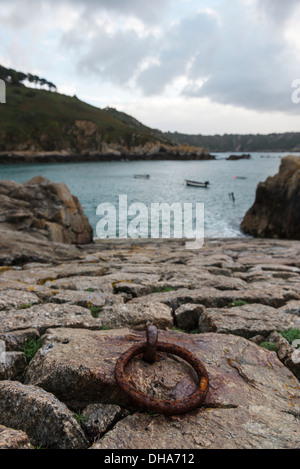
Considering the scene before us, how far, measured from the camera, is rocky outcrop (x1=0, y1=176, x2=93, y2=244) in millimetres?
12149

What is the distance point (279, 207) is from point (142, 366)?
18847mm

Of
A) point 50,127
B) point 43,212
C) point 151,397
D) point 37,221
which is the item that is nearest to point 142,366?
point 151,397

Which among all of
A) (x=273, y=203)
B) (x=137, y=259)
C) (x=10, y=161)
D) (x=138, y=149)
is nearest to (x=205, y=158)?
(x=138, y=149)

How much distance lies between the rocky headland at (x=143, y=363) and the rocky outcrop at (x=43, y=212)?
6196 mm

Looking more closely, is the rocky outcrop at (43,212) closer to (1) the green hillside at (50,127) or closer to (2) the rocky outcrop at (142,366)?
(2) the rocky outcrop at (142,366)

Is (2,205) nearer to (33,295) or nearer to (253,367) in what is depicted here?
(33,295)

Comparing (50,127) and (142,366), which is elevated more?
(50,127)

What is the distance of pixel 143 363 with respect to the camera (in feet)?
9.53

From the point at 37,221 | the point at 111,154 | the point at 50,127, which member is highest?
the point at 50,127

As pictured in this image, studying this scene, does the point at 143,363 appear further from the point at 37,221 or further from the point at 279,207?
the point at 279,207

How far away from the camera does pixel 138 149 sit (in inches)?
6102

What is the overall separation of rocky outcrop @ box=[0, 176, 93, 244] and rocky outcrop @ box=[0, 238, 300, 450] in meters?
6.78

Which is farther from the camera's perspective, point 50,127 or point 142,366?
point 50,127

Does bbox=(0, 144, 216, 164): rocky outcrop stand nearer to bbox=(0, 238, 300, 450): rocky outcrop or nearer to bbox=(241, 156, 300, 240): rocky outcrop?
bbox=(241, 156, 300, 240): rocky outcrop
